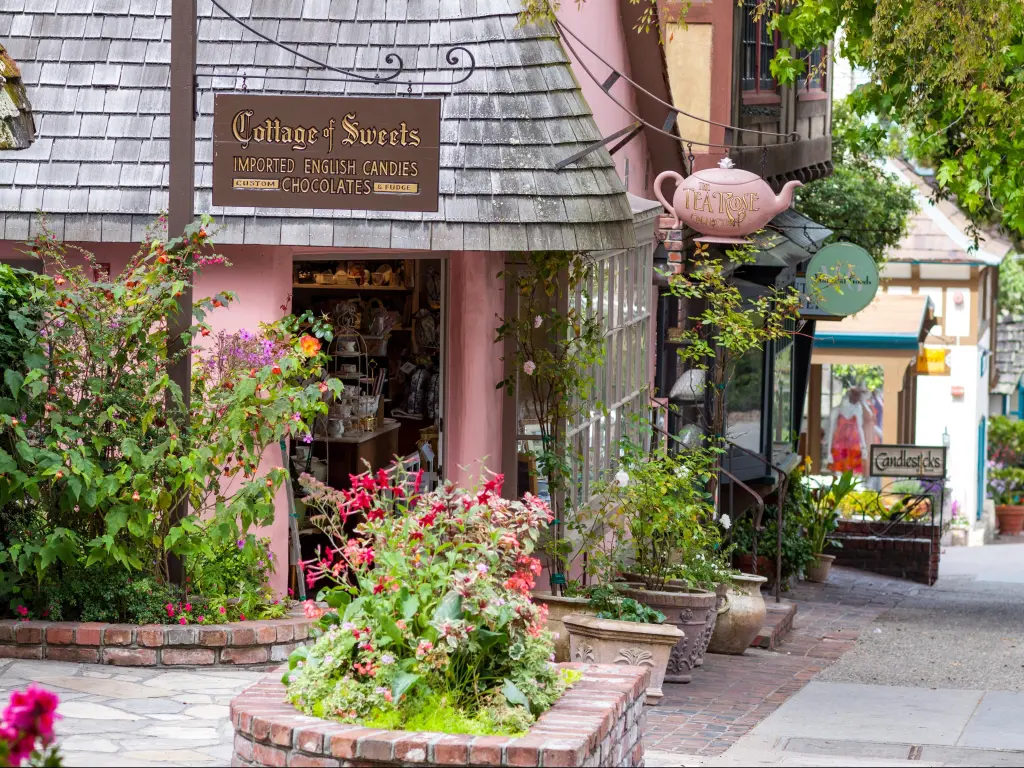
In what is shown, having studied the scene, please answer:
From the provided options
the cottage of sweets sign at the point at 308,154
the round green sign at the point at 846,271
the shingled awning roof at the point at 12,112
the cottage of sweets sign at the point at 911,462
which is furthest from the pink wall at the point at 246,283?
the cottage of sweets sign at the point at 911,462

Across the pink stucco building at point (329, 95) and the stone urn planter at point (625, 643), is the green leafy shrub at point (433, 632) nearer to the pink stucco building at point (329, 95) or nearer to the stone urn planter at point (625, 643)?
the stone urn planter at point (625, 643)

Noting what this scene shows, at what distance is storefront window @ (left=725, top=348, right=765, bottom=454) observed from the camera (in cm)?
1531

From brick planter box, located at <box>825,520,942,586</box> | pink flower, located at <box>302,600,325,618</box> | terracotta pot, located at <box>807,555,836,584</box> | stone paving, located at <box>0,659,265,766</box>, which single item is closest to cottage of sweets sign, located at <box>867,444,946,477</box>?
brick planter box, located at <box>825,520,942,586</box>

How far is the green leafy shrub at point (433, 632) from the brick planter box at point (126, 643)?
5.73 ft

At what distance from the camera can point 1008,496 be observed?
95.2 feet

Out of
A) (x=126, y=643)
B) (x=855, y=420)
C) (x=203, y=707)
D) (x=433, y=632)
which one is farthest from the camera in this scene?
(x=855, y=420)

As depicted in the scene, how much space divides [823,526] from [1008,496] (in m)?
13.6

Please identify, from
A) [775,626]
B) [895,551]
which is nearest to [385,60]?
[775,626]

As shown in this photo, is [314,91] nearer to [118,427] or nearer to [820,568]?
[118,427]

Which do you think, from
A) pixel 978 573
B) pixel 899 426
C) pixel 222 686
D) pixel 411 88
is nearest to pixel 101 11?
pixel 411 88

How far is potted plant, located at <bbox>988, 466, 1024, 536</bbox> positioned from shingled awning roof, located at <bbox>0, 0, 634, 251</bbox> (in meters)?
21.5

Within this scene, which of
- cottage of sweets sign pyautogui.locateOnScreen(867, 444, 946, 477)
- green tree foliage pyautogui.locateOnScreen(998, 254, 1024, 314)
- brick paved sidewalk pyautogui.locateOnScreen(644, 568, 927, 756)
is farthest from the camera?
green tree foliage pyautogui.locateOnScreen(998, 254, 1024, 314)

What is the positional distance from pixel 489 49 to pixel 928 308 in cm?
1747

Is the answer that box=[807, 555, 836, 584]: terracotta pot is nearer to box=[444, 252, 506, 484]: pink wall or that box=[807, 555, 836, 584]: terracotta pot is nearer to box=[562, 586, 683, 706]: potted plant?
box=[444, 252, 506, 484]: pink wall
